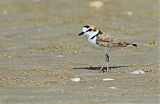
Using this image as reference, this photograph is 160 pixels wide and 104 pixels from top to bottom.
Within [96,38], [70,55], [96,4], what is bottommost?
[70,55]

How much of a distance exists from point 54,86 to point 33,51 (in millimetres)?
3451

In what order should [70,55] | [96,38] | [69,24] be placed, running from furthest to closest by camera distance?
[69,24]
[70,55]
[96,38]

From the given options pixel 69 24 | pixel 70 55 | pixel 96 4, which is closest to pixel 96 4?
pixel 96 4

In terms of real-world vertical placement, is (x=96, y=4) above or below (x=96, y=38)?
above

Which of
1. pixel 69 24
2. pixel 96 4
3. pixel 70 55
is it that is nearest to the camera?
pixel 70 55

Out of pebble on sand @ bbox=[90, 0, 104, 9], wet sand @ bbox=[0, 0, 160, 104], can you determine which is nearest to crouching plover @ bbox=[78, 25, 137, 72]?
wet sand @ bbox=[0, 0, 160, 104]

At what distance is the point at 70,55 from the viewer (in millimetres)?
11641

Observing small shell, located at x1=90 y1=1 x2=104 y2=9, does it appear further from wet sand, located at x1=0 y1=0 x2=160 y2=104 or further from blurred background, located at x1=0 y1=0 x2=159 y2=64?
wet sand, located at x1=0 y1=0 x2=160 y2=104

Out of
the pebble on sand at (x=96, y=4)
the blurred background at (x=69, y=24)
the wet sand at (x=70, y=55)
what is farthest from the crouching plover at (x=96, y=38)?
the pebble on sand at (x=96, y=4)

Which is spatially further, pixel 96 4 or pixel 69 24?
pixel 96 4

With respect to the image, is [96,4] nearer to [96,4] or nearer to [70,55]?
[96,4]

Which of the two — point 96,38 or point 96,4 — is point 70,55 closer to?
point 96,38

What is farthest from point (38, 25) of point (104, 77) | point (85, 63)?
point (104, 77)

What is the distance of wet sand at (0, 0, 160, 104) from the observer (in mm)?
8180
